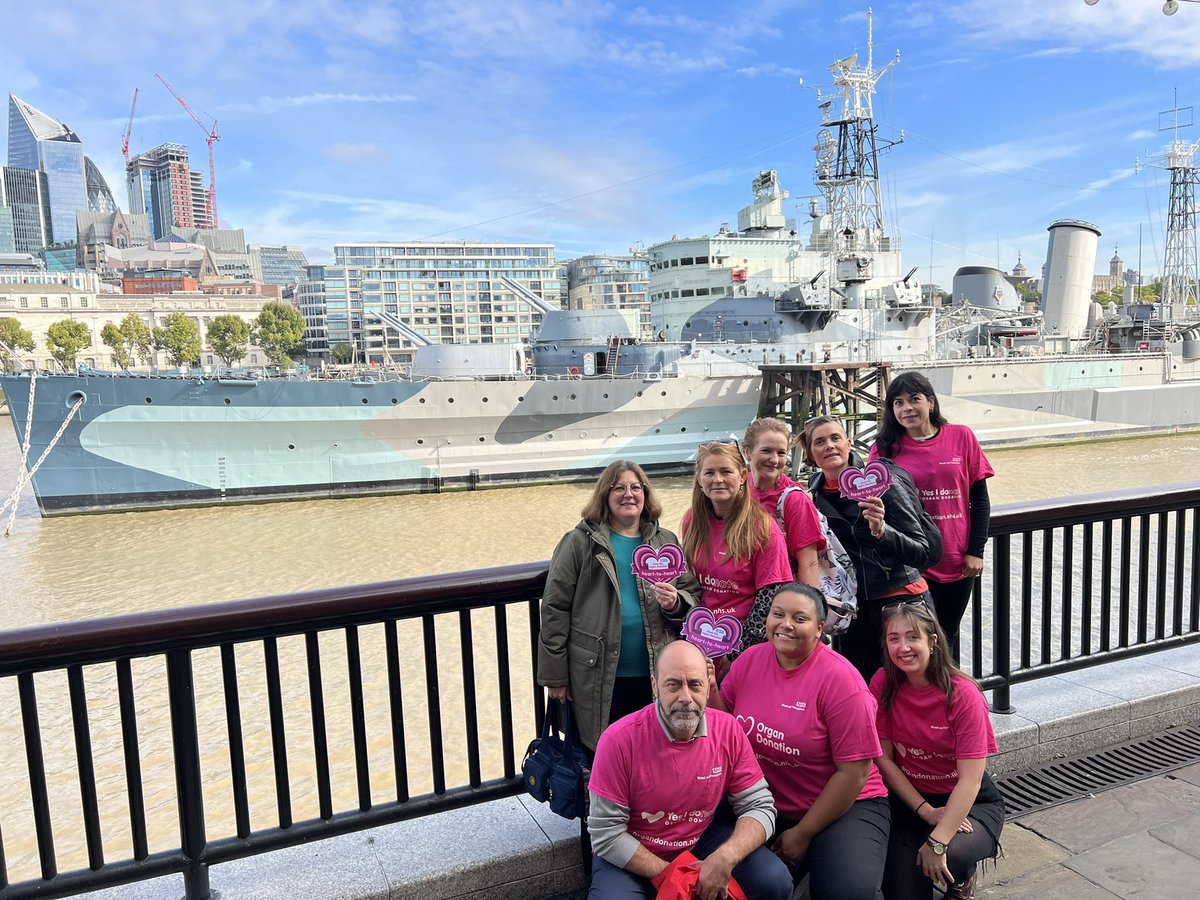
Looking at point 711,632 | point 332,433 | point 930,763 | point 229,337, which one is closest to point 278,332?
point 229,337

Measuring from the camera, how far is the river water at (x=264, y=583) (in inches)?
243

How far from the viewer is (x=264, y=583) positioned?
12117 millimetres

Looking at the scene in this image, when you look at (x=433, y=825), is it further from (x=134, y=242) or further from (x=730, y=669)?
(x=134, y=242)

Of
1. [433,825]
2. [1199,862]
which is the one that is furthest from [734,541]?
[1199,862]

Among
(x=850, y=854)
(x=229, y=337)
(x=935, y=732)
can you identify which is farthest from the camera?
(x=229, y=337)

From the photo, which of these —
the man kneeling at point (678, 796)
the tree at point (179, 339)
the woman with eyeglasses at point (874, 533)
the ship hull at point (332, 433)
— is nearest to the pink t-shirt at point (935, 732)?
the woman with eyeglasses at point (874, 533)

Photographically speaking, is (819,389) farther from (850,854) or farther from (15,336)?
(15,336)

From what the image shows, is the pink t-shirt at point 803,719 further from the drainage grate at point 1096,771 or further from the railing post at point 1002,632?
the railing post at point 1002,632

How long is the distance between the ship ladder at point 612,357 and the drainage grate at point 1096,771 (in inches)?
748

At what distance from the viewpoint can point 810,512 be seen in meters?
2.70

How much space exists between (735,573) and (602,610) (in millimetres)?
460

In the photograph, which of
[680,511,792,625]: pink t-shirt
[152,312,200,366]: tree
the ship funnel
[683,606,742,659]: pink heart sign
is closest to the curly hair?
[680,511,792,625]: pink t-shirt

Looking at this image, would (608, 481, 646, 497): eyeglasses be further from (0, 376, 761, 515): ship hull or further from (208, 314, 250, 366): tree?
(208, 314, 250, 366): tree

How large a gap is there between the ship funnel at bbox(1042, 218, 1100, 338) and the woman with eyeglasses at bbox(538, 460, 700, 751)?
37.0 metres
